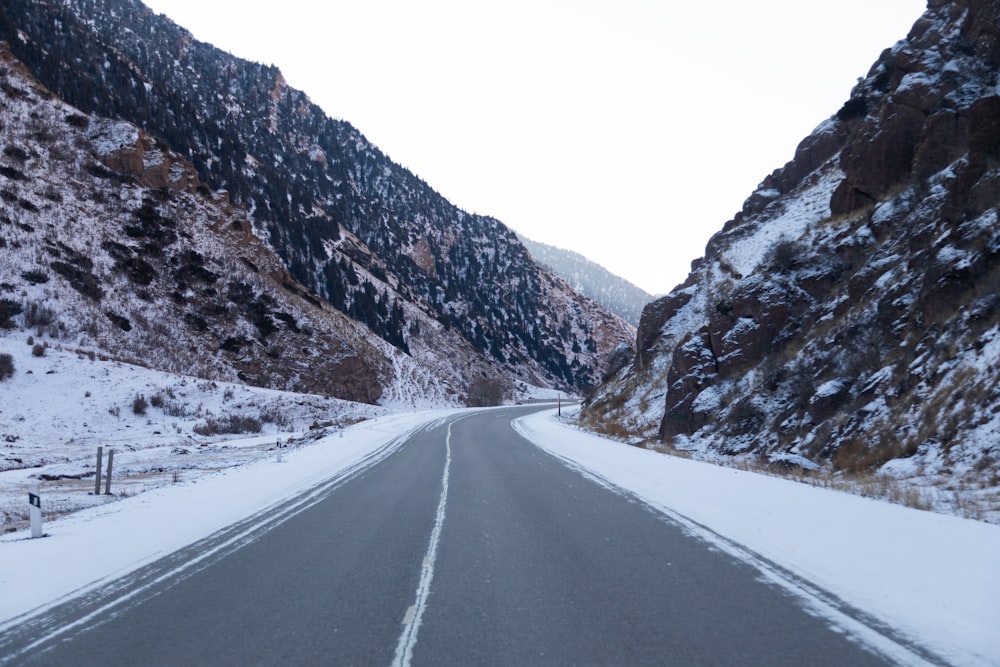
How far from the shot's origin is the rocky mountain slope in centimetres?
3744

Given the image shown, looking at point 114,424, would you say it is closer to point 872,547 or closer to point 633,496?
point 633,496

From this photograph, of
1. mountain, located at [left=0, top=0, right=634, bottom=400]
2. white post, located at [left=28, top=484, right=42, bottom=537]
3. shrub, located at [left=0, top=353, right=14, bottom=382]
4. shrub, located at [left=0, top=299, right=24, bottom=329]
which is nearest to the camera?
white post, located at [left=28, top=484, right=42, bottom=537]

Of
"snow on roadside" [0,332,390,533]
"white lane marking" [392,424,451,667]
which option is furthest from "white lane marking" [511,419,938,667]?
"snow on roadside" [0,332,390,533]

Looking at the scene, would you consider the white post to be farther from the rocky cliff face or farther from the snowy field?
the rocky cliff face

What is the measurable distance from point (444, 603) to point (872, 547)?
448 centimetres

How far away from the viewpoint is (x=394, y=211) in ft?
388

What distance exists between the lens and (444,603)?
5.16 metres

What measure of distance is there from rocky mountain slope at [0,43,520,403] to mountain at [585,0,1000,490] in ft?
94.1

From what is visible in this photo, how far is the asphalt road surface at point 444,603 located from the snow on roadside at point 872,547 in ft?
1.76

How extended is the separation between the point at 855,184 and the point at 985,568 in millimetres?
22198

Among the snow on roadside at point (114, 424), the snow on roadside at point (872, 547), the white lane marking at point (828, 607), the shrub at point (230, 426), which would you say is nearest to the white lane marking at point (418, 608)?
the white lane marking at point (828, 607)

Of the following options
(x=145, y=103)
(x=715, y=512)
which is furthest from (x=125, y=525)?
(x=145, y=103)

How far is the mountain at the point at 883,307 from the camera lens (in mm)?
12102

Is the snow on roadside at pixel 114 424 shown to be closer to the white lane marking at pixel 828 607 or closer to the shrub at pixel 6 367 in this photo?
the shrub at pixel 6 367
